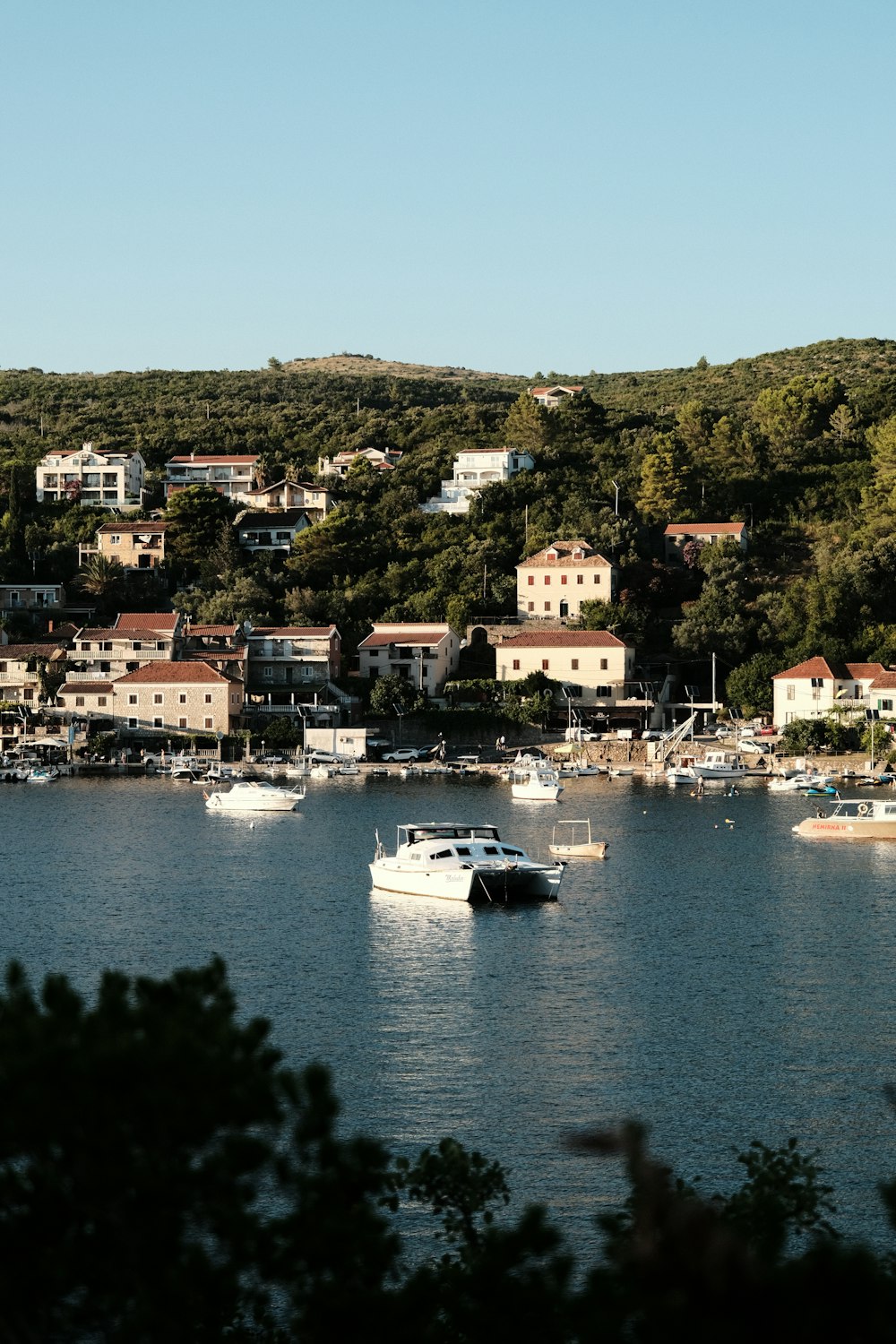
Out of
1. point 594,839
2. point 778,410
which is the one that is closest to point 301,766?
point 594,839

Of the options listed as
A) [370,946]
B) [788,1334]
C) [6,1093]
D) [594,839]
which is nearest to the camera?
[788,1334]

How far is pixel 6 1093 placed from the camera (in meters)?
8.49

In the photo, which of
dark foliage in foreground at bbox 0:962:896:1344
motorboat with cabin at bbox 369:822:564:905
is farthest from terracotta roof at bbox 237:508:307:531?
dark foliage in foreground at bbox 0:962:896:1344

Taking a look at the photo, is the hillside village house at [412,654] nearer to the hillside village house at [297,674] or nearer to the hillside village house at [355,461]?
the hillside village house at [297,674]

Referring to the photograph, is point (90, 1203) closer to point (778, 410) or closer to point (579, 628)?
point (579, 628)

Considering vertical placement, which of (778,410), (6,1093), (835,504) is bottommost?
(6,1093)

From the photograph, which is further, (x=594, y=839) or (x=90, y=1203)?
(x=594, y=839)

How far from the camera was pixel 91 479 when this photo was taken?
11075 centimetres

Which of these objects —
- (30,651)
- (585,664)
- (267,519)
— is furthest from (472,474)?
Answer: (30,651)

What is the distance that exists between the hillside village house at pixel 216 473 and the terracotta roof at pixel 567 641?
31.7 m

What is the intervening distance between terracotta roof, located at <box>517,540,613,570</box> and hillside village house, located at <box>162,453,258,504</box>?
26394mm

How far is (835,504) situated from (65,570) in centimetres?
4940

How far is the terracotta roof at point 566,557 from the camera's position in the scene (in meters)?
92.8

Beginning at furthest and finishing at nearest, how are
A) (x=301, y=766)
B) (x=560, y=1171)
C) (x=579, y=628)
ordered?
(x=579, y=628), (x=301, y=766), (x=560, y=1171)
